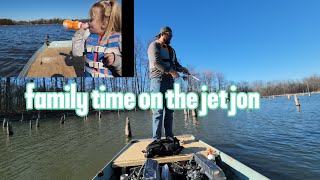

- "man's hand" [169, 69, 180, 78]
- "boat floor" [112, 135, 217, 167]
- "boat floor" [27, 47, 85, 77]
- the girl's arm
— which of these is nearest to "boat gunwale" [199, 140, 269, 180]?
"boat floor" [112, 135, 217, 167]

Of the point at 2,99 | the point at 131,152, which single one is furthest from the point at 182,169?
the point at 2,99

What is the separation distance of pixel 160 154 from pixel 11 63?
13.9 m

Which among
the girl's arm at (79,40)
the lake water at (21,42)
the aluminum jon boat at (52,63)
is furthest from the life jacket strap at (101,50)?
the lake water at (21,42)

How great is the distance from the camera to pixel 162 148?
4246 mm

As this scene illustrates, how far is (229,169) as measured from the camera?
4.07m

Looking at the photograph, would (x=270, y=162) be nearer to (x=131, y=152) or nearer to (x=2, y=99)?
(x=131, y=152)

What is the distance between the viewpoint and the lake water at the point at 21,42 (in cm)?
1520

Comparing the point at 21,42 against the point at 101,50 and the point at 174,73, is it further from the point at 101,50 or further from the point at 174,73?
the point at 174,73

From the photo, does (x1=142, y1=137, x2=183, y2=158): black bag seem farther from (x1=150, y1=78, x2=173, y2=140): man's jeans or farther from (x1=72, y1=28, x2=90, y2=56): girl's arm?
(x1=72, y1=28, x2=90, y2=56): girl's arm

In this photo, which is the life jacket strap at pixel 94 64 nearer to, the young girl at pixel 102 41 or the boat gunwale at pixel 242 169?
the young girl at pixel 102 41

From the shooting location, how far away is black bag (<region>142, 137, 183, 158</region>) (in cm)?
417

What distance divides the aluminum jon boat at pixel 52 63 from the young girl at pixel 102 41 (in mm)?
497

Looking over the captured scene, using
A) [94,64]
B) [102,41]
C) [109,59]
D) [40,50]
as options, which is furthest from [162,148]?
[40,50]

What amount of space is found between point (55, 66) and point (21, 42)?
238cm
